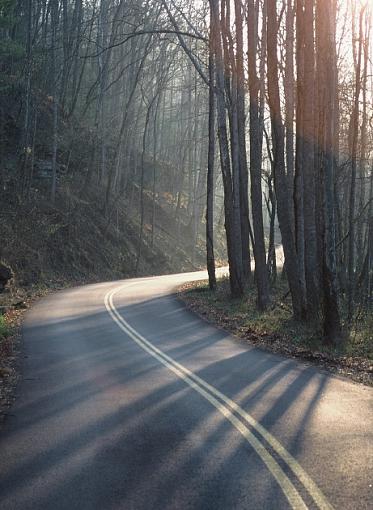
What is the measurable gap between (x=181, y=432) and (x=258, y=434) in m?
0.88

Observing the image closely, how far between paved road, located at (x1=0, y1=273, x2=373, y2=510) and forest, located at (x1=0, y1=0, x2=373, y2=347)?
13.0 feet

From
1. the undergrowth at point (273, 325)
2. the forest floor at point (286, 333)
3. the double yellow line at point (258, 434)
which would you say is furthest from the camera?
the undergrowth at point (273, 325)

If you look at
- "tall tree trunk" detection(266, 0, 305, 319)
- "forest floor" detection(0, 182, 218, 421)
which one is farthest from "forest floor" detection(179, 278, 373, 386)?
"forest floor" detection(0, 182, 218, 421)

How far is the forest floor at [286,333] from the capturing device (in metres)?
11.7

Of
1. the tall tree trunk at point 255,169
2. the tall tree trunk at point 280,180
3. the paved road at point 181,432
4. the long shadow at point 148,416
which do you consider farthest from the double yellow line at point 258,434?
the tall tree trunk at point 255,169

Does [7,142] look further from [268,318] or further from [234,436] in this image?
[234,436]

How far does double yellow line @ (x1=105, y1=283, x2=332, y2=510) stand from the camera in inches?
205

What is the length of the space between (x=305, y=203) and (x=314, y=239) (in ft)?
3.38

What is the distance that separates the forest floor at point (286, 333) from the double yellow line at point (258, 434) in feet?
8.69

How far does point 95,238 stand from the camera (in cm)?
3688

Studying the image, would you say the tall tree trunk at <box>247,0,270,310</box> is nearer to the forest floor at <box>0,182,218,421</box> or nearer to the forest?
the forest

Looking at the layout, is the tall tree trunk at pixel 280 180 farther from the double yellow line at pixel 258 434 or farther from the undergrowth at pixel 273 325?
the double yellow line at pixel 258 434

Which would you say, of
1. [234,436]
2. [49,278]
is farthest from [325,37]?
[49,278]

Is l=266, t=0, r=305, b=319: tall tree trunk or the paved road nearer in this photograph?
the paved road
